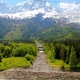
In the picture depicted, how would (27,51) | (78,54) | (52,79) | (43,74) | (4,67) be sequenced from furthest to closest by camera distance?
(27,51), (78,54), (4,67), (43,74), (52,79)

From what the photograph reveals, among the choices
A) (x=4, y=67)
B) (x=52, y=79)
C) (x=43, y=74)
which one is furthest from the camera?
(x=4, y=67)

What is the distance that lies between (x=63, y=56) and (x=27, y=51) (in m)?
28.2

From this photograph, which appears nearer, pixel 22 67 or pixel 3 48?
pixel 22 67

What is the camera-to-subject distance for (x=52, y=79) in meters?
67.7

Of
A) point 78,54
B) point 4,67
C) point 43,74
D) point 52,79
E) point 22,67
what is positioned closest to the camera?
point 52,79

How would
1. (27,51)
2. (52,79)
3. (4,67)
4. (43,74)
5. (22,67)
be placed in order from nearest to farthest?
(52,79)
(43,74)
(4,67)
(22,67)
(27,51)

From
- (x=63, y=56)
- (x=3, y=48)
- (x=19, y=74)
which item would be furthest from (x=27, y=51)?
(x=19, y=74)

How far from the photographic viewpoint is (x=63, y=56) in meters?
112

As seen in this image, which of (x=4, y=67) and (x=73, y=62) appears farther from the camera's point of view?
(x=73, y=62)

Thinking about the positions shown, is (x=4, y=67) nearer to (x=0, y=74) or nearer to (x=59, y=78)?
(x=0, y=74)

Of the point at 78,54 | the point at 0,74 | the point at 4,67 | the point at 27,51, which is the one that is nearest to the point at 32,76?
the point at 0,74

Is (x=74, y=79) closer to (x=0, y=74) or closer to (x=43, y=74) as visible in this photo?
(x=43, y=74)

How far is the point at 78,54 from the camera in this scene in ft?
347

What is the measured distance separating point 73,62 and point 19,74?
26.3m
